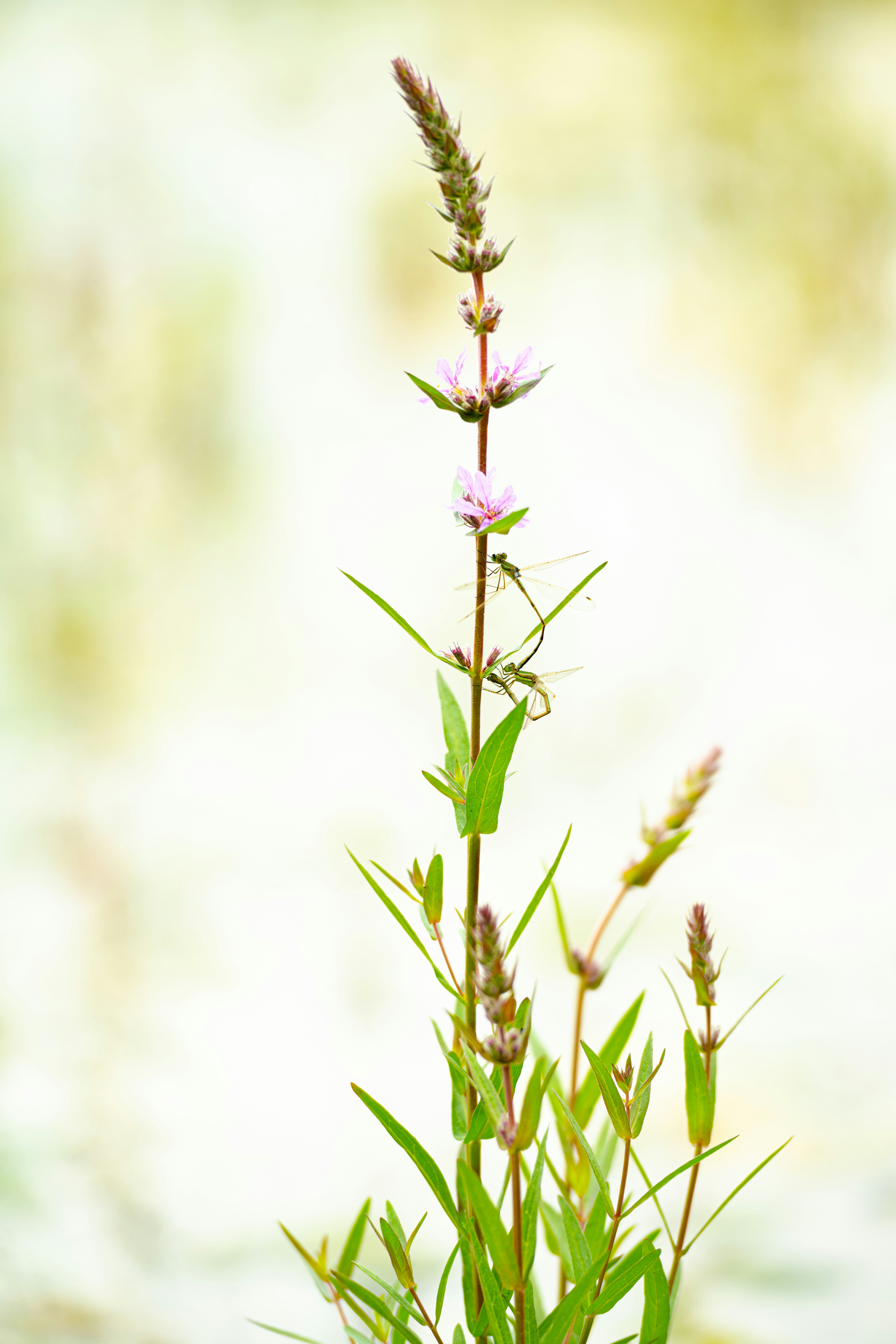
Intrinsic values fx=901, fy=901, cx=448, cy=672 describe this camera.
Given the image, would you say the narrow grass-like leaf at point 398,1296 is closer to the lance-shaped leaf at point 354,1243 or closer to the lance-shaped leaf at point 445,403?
the lance-shaped leaf at point 354,1243

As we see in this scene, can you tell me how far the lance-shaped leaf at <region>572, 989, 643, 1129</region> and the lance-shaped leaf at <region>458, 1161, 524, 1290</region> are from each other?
124 millimetres

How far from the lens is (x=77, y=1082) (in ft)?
3.45

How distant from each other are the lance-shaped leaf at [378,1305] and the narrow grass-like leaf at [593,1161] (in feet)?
0.35

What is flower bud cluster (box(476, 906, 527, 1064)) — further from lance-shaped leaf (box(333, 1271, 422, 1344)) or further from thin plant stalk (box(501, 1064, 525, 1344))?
lance-shaped leaf (box(333, 1271, 422, 1344))

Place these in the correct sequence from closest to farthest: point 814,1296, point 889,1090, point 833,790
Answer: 1. point 814,1296
2. point 889,1090
3. point 833,790

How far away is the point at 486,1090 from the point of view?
336 mm

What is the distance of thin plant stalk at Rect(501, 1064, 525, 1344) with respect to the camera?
0.32m

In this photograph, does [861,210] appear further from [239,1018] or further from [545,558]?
[239,1018]

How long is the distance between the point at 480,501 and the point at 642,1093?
262 millimetres

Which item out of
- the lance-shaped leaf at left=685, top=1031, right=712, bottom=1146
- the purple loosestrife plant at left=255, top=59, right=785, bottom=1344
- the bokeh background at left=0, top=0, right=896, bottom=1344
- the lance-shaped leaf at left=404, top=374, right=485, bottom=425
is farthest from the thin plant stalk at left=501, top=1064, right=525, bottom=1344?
the bokeh background at left=0, top=0, right=896, bottom=1344

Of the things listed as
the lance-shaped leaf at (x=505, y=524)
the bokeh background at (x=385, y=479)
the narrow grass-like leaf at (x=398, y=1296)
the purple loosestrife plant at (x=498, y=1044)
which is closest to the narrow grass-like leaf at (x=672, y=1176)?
the purple loosestrife plant at (x=498, y=1044)

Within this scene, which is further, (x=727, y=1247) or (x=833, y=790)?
(x=833, y=790)

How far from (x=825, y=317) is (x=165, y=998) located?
1181 mm

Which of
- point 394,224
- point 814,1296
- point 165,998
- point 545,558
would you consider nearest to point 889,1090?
point 814,1296
